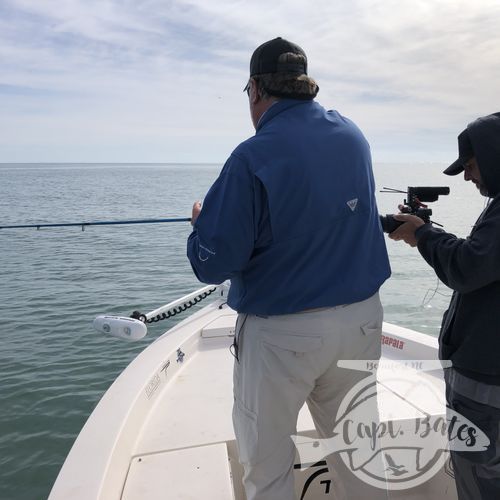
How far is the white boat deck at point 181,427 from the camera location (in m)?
2.19

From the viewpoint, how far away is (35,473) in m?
3.99

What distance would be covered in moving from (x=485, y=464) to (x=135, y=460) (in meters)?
1.61

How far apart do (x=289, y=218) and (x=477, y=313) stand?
724 millimetres

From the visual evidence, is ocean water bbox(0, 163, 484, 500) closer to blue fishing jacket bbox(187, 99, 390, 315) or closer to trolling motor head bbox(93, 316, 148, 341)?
trolling motor head bbox(93, 316, 148, 341)

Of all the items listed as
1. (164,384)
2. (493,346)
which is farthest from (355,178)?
(164,384)

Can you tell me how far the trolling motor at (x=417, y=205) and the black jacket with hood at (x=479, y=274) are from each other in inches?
10.4

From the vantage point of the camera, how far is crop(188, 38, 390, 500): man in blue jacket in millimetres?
1569

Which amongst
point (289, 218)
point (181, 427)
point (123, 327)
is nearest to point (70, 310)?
point (123, 327)

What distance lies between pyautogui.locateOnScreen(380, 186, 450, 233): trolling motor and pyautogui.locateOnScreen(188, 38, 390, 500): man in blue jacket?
244 mm

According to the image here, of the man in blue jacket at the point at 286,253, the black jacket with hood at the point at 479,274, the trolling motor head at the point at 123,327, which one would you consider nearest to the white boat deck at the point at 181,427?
the trolling motor head at the point at 123,327

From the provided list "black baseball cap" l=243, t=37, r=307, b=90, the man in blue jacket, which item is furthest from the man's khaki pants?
"black baseball cap" l=243, t=37, r=307, b=90

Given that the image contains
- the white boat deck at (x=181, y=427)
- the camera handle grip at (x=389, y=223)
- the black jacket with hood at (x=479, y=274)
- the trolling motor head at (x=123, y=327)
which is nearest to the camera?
the black jacket with hood at (x=479, y=274)

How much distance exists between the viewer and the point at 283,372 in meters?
1.63

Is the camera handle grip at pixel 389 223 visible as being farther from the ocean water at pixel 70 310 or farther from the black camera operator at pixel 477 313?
the ocean water at pixel 70 310
